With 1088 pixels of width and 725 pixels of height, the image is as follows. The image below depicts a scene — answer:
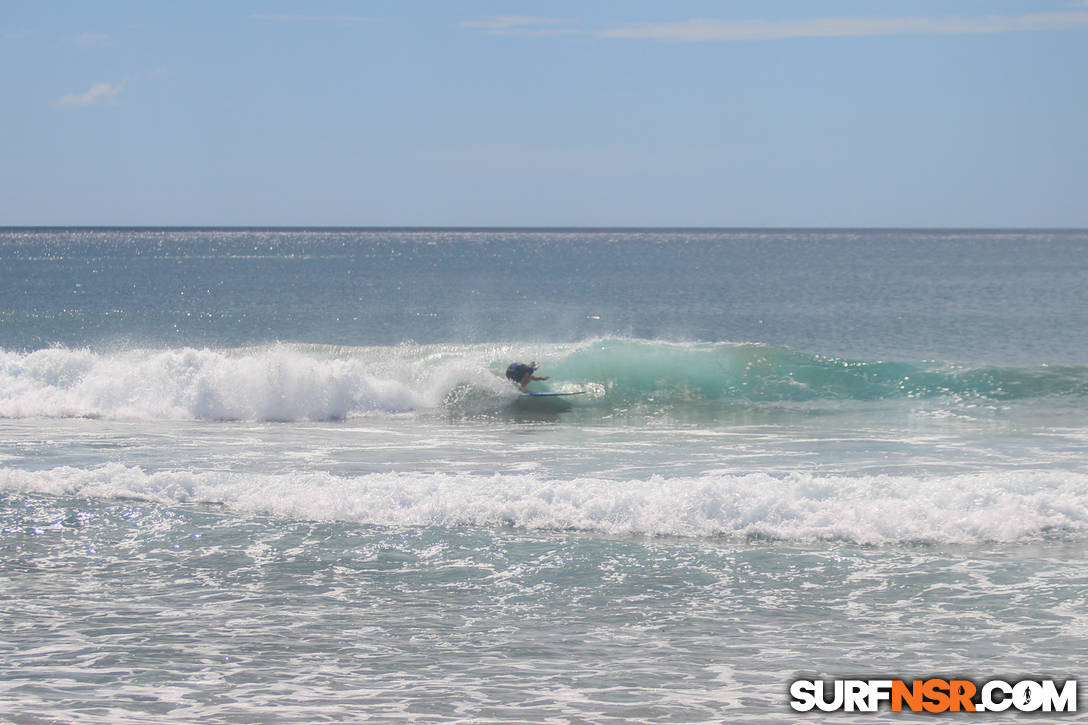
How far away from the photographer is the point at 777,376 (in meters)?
26.6

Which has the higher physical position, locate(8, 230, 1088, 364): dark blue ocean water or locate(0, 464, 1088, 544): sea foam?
locate(8, 230, 1088, 364): dark blue ocean water

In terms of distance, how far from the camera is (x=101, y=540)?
12.5 metres

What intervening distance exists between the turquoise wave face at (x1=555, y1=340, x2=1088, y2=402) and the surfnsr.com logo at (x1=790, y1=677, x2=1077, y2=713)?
1675cm

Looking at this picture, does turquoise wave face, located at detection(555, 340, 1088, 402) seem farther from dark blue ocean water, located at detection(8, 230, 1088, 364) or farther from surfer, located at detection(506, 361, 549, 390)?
dark blue ocean water, located at detection(8, 230, 1088, 364)

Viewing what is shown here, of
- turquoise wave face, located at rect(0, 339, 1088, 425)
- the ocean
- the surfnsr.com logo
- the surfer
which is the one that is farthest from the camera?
the surfer

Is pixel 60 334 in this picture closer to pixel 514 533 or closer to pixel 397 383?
pixel 397 383

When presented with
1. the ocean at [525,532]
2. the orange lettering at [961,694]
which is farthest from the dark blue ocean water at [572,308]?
the orange lettering at [961,694]

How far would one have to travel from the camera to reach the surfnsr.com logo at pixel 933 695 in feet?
25.6

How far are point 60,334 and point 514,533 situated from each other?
1436 inches

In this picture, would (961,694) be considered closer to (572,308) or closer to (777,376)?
(777,376)

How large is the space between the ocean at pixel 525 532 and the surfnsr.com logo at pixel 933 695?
6.2 inches

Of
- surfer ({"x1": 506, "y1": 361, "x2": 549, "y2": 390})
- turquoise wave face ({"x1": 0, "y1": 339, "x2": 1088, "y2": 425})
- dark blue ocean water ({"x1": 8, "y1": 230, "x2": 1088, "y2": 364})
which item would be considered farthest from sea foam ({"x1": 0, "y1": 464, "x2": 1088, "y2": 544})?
dark blue ocean water ({"x1": 8, "y1": 230, "x2": 1088, "y2": 364})

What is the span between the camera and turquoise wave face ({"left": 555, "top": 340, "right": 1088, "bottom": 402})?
25078 mm

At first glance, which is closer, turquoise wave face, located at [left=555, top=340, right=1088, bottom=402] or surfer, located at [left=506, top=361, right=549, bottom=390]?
surfer, located at [left=506, top=361, right=549, bottom=390]
